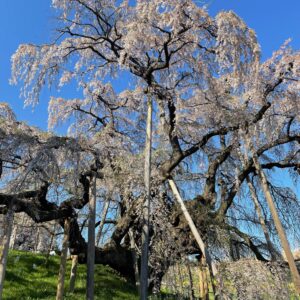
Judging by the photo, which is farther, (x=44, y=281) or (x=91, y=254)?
(x=44, y=281)

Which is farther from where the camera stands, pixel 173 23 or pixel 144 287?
pixel 173 23

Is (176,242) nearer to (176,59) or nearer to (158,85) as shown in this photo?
(158,85)

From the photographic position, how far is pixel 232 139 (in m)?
9.09

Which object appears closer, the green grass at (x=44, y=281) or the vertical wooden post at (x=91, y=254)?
the vertical wooden post at (x=91, y=254)

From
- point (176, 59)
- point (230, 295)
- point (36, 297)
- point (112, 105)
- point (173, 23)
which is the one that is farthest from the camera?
point (112, 105)

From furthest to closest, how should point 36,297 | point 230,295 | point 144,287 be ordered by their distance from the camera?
point 36,297 < point 230,295 < point 144,287

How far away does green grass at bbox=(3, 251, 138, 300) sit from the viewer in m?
8.57

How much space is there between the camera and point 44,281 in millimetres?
9641

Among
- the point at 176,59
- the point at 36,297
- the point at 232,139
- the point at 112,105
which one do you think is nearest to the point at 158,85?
the point at 176,59

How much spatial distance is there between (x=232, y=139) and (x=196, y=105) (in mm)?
1305

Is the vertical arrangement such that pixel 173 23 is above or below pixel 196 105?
above

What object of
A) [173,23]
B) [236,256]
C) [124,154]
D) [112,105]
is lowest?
[236,256]

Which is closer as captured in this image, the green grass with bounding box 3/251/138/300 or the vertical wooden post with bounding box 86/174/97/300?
the vertical wooden post with bounding box 86/174/97/300

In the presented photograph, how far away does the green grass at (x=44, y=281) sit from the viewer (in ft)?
28.1
